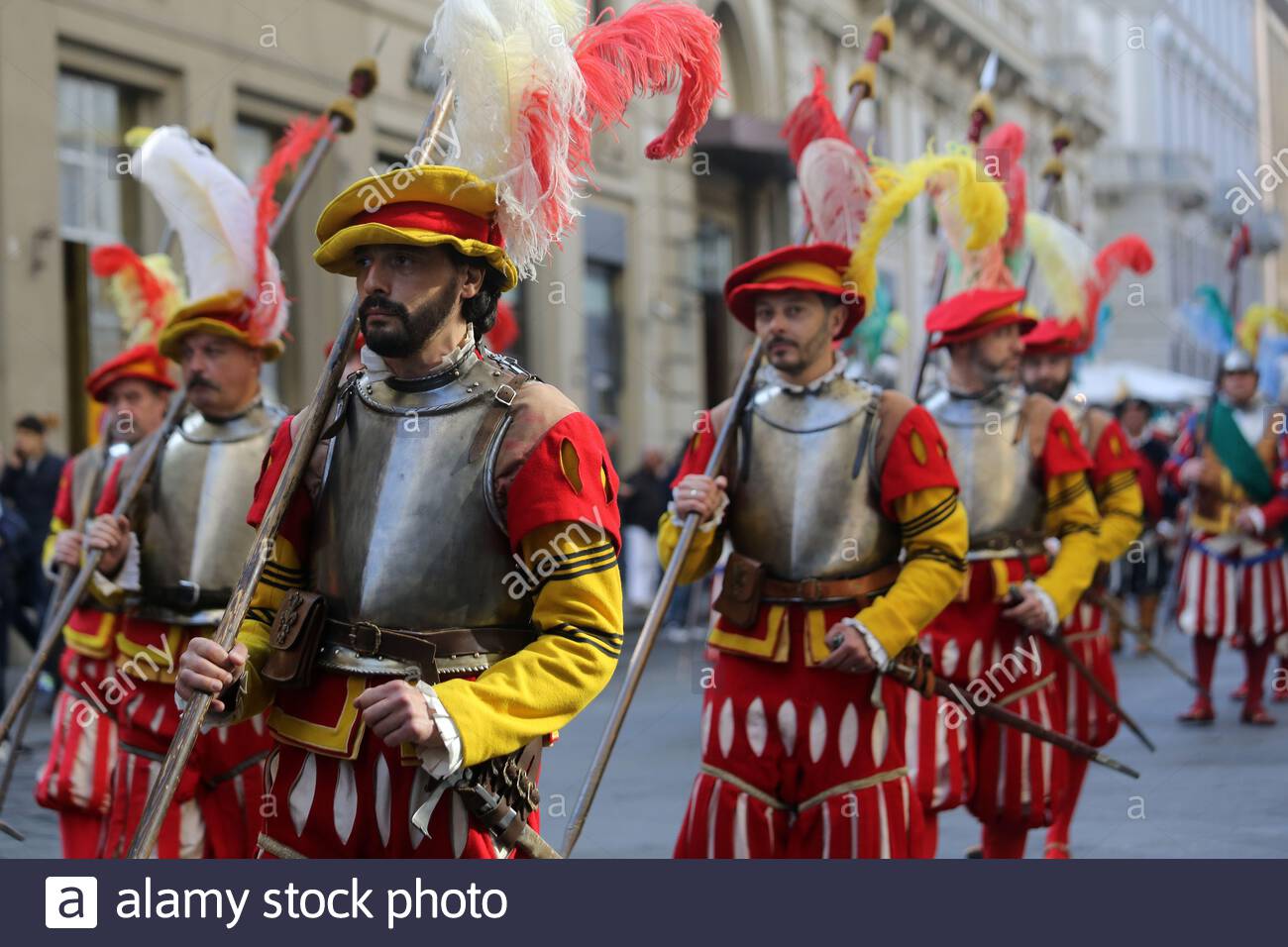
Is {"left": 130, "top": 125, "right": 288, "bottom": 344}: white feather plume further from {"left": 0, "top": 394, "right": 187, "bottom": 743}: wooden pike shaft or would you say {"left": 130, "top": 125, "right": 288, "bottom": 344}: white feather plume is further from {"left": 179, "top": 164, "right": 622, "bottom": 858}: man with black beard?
{"left": 179, "top": 164, "right": 622, "bottom": 858}: man with black beard

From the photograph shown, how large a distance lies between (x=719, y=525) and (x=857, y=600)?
1.50ft

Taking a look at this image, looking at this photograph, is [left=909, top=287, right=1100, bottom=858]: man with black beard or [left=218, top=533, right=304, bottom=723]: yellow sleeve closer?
[left=218, top=533, right=304, bottom=723]: yellow sleeve

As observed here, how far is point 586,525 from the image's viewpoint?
10.9 feet

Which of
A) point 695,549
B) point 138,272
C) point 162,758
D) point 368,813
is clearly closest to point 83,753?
point 162,758

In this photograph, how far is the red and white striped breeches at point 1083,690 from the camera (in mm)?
7039

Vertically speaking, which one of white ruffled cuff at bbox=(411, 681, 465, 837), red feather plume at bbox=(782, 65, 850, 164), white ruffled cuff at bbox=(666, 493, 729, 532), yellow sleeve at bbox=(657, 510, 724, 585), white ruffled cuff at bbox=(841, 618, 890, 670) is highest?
red feather plume at bbox=(782, 65, 850, 164)

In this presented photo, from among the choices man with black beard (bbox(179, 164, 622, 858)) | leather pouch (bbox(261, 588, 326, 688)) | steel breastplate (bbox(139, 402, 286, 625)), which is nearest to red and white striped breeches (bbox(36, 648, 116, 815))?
steel breastplate (bbox(139, 402, 286, 625))

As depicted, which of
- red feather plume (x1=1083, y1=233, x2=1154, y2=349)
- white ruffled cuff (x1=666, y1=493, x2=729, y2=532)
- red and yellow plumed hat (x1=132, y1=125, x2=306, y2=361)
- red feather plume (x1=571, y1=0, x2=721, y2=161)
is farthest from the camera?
red feather plume (x1=1083, y1=233, x2=1154, y2=349)

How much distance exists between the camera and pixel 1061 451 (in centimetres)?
664

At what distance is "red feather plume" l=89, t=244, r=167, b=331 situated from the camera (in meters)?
6.64

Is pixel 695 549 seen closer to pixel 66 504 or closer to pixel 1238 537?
pixel 66 504

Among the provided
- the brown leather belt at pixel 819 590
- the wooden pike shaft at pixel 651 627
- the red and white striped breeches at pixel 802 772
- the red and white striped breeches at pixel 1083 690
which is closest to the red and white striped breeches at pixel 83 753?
the wooden pike shaft at pixel 651 627

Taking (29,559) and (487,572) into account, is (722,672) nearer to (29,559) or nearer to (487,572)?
(487,572)
